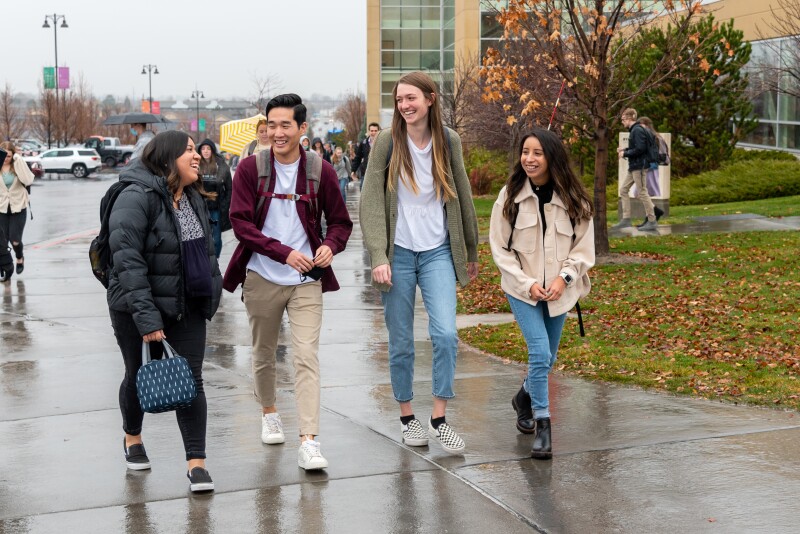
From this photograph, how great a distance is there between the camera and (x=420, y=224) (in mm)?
5809

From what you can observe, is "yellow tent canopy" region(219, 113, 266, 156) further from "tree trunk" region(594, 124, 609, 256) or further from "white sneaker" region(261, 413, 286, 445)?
"white sneaker" region(261, 413, 286, 445)

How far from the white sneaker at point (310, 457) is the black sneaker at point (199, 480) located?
483 millimetres

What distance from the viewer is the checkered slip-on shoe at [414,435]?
5.88 m

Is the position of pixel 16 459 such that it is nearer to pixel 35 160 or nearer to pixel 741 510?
pixel 741 510

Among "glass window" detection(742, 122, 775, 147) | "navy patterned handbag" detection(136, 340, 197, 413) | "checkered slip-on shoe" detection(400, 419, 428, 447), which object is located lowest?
"checkered slip-on shoe" detection(400, 419, 428, 447)

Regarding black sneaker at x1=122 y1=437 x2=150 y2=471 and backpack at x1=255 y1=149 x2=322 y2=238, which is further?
backpack at x1=255 y1=149 x2=322 y2=238

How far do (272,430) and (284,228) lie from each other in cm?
113

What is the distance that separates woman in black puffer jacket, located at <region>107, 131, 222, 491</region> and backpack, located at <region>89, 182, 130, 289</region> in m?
0.07

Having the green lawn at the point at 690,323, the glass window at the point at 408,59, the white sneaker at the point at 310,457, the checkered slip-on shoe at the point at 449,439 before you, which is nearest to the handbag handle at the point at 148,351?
the white sneaker at the point at 310,457

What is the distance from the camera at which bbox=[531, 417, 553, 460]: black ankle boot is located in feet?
18.4

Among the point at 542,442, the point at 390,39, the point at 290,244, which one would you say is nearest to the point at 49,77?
the point at 390,39

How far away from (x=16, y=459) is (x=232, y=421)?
4.18 ft

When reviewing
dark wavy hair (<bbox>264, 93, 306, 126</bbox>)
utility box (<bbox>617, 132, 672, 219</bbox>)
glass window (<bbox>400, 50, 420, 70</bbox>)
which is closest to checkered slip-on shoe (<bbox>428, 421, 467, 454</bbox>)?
dark wavy hair (<bbox>264, 93, 306, 126</bbox>)

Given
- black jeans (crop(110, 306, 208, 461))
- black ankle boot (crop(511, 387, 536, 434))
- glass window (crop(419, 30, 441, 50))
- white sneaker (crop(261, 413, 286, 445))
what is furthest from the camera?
glass window (crop(419, 30, 441, 50))
